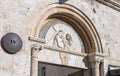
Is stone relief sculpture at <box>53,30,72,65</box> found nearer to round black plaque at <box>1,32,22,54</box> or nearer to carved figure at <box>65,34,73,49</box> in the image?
carved figure at <box>65,34,73,49</box>

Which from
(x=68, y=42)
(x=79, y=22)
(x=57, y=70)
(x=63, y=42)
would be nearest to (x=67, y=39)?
(x=68, y=42)

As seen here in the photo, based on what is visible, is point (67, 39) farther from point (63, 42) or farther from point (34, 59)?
point (34, 59)

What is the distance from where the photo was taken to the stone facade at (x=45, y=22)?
20.5 ft

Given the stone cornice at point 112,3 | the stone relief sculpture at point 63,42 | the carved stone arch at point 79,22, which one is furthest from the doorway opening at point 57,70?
the stone cornice at point 112,3

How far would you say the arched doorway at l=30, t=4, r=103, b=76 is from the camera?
7.19 metres

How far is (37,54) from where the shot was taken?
6.66m

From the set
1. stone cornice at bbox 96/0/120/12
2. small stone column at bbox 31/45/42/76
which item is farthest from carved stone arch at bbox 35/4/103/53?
stone cornice at bbox 96/0/120/12

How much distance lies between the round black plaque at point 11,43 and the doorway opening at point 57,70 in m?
1.34

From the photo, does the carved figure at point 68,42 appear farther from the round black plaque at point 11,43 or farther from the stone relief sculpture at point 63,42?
the round black plaque at point 11,43

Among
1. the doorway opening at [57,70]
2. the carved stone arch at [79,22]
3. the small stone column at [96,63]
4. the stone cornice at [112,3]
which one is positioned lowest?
the doorway opening at [57,70]

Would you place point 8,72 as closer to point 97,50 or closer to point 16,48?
point 16,48

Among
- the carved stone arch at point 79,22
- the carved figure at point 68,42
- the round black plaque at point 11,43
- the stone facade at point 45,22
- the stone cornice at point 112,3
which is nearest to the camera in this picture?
the round black plaque at point 11,43

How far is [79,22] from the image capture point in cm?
805

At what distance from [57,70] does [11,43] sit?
13.5ft
